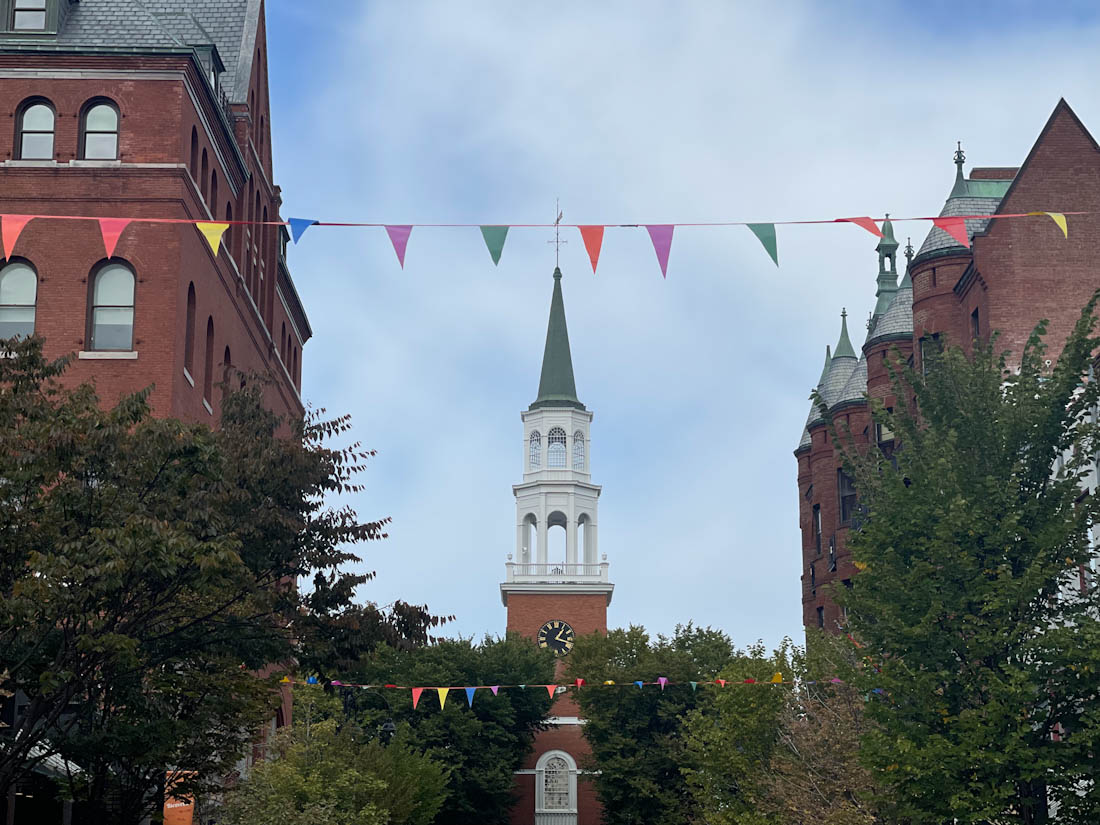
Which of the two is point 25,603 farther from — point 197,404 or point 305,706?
point 305,706

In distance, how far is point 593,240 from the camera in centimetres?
2380

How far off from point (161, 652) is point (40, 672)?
285 centimetres

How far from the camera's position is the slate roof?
3622 centimetres

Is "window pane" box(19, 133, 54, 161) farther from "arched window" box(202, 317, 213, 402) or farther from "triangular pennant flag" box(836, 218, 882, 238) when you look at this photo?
"triangular pennant flag" box(836, 218, 882, 238)

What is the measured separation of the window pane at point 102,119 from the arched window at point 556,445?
202ft

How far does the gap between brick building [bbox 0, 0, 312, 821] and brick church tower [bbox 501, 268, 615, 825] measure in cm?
5193

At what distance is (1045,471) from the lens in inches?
1032

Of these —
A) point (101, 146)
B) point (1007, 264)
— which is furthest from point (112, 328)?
point (1007, 264)

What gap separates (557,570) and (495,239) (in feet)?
226

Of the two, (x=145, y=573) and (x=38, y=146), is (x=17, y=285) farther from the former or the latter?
(x=145, y=573)

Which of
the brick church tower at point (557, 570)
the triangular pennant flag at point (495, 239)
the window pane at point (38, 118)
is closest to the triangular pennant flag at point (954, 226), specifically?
the triangular pennant flag at point (495, 239)

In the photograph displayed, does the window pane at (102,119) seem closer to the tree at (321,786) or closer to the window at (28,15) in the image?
the window at (28,15)

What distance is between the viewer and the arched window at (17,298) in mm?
34750

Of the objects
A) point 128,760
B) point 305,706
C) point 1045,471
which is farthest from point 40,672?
point 305,706
